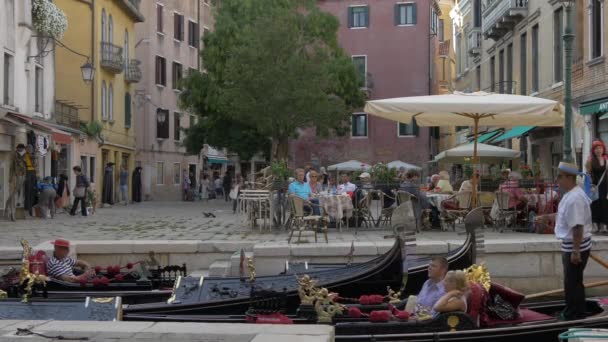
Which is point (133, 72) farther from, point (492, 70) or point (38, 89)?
point (492, 70)

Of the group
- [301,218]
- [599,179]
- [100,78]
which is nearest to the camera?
[599,179]

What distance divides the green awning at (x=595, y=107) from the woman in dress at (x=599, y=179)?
6891mm

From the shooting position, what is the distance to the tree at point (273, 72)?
2512 cm

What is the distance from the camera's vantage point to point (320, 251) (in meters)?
10.6

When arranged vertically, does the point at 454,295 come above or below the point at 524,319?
above

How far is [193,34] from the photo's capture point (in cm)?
4375

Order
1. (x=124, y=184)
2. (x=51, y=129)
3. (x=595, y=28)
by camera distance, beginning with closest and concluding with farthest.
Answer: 1. (x=595, y=28)
2. (x=51, y=129)
3. (x=124, y=184)

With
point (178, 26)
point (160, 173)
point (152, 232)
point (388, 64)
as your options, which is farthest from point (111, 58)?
point (152, 232)

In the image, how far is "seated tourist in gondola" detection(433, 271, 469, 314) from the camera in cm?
702

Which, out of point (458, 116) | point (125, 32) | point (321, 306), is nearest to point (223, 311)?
point (321, 306)

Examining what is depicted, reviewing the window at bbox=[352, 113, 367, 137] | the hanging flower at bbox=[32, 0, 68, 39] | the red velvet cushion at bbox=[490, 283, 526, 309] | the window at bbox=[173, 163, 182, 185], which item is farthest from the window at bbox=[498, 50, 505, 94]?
the red velvet cushion at bbox=[490, 283, 526, 309]

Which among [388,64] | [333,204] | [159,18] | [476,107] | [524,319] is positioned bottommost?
[524,319]

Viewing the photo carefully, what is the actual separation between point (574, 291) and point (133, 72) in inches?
1133

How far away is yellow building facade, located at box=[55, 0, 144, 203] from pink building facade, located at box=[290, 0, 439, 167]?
982 cm
